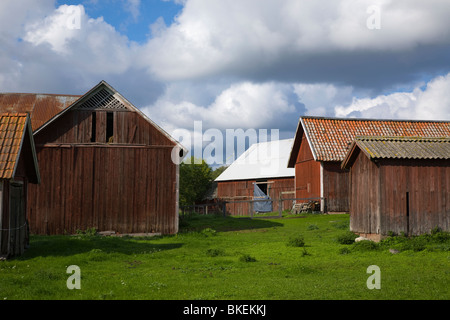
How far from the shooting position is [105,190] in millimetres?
23594

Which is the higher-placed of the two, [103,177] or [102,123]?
[102,123]

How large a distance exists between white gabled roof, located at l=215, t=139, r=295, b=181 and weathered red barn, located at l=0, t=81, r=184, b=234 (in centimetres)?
2207

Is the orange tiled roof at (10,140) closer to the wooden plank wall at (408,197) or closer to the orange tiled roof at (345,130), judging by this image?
the wooden plank wall at (408,197)

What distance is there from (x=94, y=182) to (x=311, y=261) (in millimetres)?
12607

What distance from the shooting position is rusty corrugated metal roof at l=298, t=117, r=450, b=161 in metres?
33.2

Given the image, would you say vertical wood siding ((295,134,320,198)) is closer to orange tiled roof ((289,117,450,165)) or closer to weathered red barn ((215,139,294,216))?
orange tiled roof ((289,117,450,165))

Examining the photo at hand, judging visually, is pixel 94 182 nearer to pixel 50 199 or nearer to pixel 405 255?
pixel 50 199

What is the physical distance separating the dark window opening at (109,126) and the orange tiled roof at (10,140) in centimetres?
745

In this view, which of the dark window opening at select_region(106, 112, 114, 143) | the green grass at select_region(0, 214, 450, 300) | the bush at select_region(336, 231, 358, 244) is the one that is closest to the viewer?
the green grass at select_region(0, 214, 450, 300)

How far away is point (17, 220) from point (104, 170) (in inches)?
297

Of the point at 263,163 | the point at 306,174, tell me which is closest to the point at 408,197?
the point at 306,174

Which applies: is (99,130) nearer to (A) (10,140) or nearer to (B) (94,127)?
(B) (94,127)

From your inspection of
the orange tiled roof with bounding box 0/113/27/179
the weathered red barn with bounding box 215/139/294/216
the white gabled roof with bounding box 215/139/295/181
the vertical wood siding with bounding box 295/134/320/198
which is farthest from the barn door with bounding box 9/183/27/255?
the white gabled roof with bounding box 215/139/295/181
